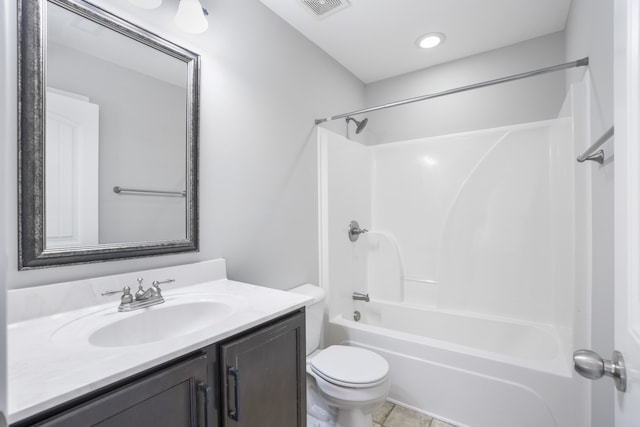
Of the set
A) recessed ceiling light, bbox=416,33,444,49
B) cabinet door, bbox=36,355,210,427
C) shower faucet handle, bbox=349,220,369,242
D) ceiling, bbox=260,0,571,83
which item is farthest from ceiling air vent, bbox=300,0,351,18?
cabinet door, bbox=36,355,210,427

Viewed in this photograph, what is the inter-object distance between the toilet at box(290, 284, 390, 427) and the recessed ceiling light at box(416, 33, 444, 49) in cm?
202

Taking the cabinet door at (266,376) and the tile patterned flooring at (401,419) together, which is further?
the tile patterned flooring at (401,419)

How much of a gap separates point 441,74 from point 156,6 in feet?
7.21

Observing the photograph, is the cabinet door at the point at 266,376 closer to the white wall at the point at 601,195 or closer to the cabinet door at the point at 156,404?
the cabinet door at the point at 156,404

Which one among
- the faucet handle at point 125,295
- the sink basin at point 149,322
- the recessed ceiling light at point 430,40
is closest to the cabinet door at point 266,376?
the sink basin at point 149,322

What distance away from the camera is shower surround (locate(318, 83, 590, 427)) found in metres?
1.57

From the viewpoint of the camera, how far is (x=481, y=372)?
1.63m

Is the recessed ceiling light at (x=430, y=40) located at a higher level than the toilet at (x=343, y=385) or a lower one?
higher

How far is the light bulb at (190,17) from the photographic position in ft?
4.06

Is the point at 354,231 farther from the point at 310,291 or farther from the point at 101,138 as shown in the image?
the point at 101,138

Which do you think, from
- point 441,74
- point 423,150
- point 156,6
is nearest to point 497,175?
point 423,150

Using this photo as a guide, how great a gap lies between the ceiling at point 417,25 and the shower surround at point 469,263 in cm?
66

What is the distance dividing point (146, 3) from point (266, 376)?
57.6 inches

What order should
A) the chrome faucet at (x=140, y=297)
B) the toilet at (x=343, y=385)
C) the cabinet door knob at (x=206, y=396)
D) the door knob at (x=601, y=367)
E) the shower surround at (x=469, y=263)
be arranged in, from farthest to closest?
the shower surround at (x=469, y=263)
the toilet at (x=343, y=385)
the chrome faucet at (x=140, y=297)
the cabinet door knob at (x=206, y=396)
the door knob at (x=601, y=367)
